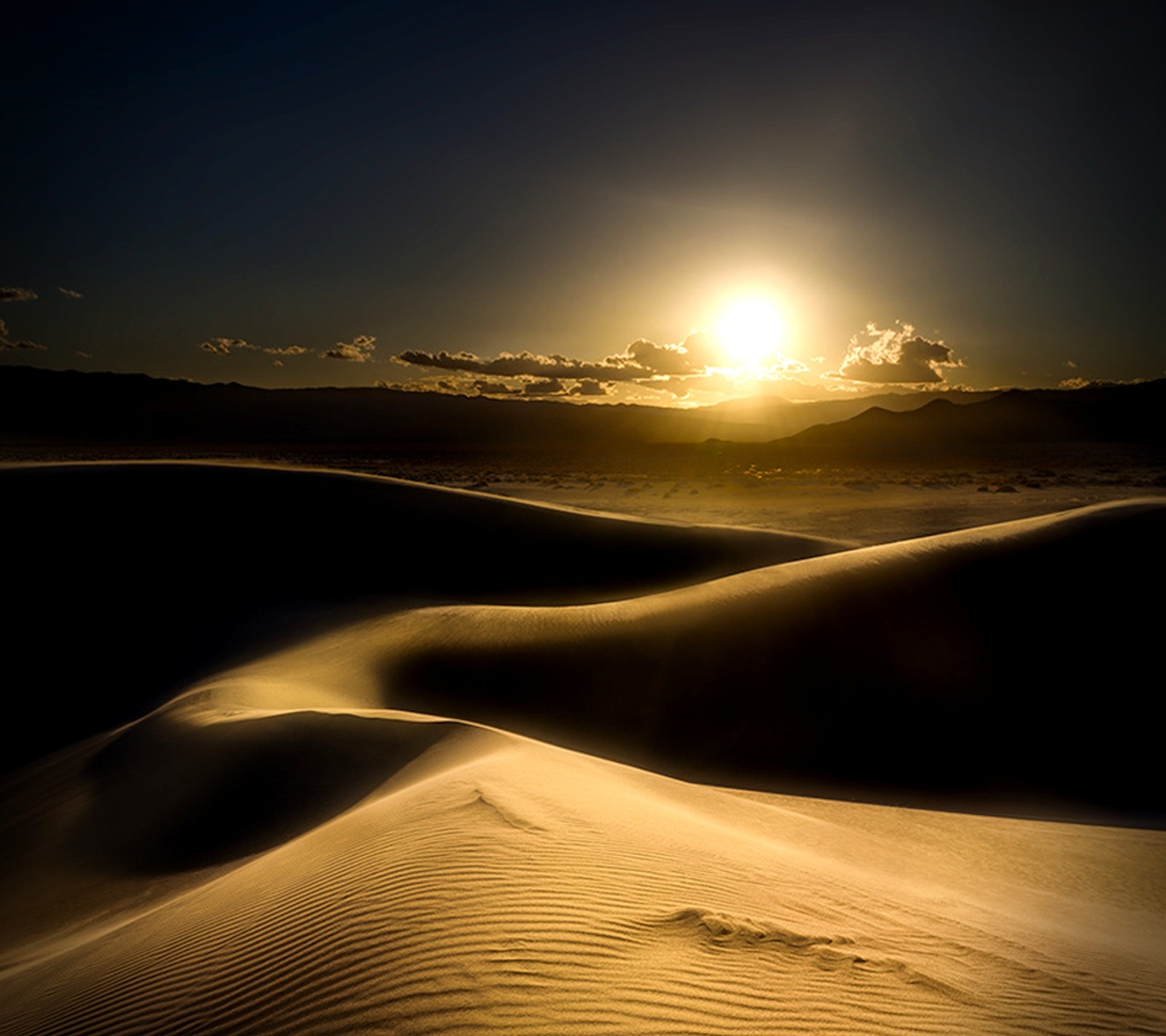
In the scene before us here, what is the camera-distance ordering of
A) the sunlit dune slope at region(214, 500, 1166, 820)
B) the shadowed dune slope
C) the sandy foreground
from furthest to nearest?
the shadowed dune slope → the sunlit dune slope at region(214, 500, 1166, 820) → the sandy foreground

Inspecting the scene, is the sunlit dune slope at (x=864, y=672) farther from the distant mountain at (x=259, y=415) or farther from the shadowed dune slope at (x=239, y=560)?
the distant mountain at (x=259, y=415)

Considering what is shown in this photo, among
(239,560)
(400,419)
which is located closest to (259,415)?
(400,419)

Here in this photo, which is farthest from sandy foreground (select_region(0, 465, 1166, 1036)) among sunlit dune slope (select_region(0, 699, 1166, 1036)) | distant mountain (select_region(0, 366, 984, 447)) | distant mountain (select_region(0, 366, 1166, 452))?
distant mountain (select_region(0, 366, 984, 447))

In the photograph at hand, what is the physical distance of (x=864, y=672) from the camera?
32.8 ft

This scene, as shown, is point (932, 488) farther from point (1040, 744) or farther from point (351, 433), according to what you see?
point (351, 433)

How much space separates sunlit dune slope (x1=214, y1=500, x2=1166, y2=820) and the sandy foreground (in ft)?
0.18

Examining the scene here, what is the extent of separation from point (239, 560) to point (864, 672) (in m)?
15.1

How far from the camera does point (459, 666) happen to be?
34.2ft

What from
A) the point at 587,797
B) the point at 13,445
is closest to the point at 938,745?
the point at 587,797

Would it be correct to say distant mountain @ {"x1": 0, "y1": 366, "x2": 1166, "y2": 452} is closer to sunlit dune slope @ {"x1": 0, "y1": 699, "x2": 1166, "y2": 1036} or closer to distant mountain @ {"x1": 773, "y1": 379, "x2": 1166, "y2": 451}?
distant mountain @ {"x1": 773, "y1": 379, "x2": 1166, "y2": 451}

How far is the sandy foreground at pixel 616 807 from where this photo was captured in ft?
A: 8.39

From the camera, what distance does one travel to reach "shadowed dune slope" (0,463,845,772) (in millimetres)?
12430

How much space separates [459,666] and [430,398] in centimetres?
19283

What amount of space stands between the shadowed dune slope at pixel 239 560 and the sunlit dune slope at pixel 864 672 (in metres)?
3.54
